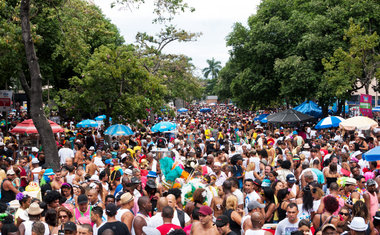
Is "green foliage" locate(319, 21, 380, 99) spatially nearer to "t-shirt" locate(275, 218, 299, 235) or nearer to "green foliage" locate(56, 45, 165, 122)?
"green foliage" locate(56, 45, 165, 122)

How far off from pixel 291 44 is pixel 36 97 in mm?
23006

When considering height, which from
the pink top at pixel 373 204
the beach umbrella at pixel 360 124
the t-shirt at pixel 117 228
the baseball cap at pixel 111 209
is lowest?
the pink top at pixel 373 204

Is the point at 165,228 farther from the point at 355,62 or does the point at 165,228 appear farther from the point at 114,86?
the point at 355,62

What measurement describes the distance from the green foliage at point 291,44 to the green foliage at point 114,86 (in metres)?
11.9

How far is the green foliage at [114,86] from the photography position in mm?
19672

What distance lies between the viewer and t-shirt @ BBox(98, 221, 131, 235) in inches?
235

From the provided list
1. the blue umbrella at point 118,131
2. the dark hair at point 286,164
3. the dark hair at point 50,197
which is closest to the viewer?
the dark hair at point 50,197

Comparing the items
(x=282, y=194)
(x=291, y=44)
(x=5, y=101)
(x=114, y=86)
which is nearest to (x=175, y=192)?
(x=282, y=194)

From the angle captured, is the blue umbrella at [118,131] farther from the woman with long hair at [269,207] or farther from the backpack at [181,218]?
the backpack at [181,218]

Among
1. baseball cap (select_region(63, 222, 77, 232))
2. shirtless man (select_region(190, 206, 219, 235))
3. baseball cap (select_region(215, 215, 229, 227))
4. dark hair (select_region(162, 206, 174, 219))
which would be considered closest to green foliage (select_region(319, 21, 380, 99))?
baseball cap (select_region(215, 215, 229, 227))

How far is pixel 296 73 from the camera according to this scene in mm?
28734

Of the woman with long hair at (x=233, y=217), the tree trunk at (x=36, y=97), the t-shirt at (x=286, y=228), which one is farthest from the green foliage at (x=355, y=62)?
the t-shirt at (x=286, y=228)

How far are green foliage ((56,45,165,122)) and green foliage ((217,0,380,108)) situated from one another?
39.0 feet

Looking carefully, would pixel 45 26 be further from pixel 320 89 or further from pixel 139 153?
pixel 320 89
